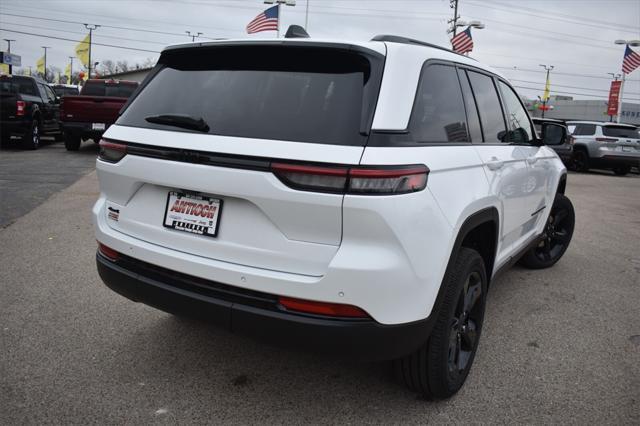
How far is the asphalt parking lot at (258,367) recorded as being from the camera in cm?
257

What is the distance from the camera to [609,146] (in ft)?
54.7

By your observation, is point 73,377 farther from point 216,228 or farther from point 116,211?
point 216,228

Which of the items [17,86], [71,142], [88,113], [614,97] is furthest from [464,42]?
[17,86]

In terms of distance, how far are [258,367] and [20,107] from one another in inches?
504

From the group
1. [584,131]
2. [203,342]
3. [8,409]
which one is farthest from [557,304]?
[584,131]

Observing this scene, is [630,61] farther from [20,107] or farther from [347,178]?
[347,178]

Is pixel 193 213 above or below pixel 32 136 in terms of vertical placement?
above

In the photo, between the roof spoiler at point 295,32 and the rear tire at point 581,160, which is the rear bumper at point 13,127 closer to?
the roof spoiler at point 295,32

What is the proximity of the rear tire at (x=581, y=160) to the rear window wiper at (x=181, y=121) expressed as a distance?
57.1ft

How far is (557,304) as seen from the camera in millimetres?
4258

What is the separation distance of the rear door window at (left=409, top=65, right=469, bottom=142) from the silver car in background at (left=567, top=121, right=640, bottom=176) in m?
16.2

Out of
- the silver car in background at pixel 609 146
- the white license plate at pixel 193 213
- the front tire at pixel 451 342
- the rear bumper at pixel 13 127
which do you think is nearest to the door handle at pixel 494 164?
the front tire at pixel 451 342

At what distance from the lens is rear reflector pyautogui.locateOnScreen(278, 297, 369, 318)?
6.91 ft

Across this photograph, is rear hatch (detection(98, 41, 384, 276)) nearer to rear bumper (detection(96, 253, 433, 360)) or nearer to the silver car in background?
rear bumper (detection(96, 253, 433, 360))
